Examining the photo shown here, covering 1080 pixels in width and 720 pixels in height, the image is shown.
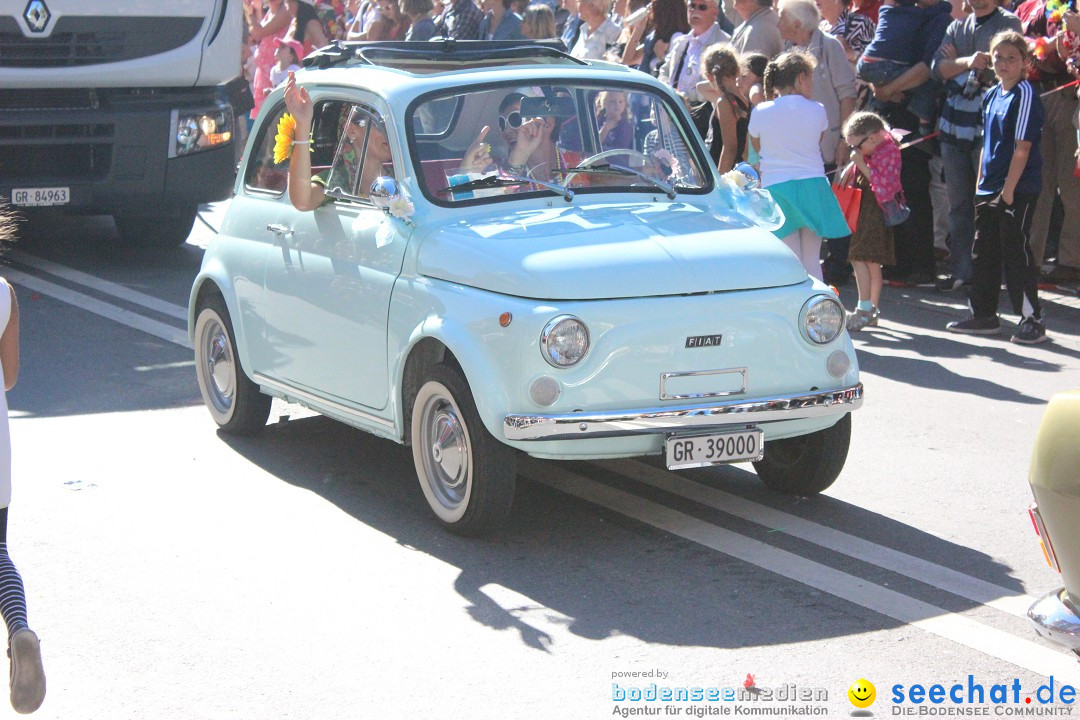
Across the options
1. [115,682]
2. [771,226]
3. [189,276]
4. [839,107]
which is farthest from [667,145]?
[189,276]

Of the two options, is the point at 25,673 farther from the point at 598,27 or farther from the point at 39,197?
the point at 598,27

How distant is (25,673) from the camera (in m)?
4.23

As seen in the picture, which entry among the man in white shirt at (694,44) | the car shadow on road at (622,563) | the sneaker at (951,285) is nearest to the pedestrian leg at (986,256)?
the sneaker at (951,285)

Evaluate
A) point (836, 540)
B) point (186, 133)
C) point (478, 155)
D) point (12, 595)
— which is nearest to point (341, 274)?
point (478, 155)

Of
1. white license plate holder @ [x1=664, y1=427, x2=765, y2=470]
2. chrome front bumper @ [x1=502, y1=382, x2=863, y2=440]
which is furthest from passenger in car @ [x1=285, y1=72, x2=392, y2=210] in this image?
white license plate holder @ [x1=664, y1=427, x2=765, y2=470]

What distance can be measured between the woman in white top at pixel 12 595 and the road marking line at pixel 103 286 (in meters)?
6.40

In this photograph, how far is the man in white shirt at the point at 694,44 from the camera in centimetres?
1233

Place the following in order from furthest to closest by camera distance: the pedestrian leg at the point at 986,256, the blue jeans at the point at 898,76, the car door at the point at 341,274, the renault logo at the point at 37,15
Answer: the renault logo at the point at 37,15 < the blue jeans at the point at 898,76 < the pedestrian leg at the point at 986,256 < the car door at the point at 341,274

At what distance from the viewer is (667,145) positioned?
290 inches

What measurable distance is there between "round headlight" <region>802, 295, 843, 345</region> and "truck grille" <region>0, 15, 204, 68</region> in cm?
823

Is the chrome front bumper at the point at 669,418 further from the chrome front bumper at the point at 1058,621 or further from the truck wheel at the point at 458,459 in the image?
the chrome front bumper at the point at 1058,621

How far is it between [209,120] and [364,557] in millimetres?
7883

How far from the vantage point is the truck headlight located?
12.9 metres

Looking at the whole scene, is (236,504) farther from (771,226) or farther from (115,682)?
(771,226)
